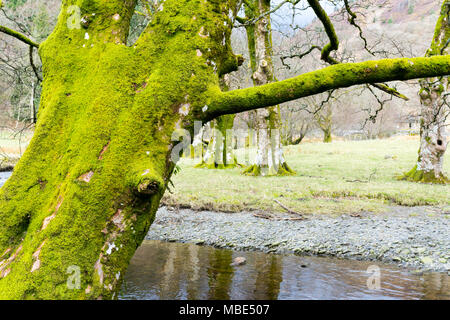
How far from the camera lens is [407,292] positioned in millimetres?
4750

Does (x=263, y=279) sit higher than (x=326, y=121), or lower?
lower

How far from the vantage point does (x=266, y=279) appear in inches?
209

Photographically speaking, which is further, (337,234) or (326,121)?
(326,121)

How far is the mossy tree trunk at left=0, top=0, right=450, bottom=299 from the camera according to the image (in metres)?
2.55

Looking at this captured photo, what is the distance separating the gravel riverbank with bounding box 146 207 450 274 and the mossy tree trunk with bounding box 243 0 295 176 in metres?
6.04

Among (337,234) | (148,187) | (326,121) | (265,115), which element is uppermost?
(326,121)

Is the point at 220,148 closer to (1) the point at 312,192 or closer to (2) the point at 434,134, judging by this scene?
(1) the point at 312,192

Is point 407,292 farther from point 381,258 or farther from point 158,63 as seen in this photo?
point 158,63

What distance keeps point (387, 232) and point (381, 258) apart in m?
1.20

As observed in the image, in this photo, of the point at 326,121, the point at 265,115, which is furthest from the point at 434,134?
the point at 326,121

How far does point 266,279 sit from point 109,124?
12.1 feet

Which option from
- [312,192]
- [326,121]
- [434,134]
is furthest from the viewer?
[326,121]

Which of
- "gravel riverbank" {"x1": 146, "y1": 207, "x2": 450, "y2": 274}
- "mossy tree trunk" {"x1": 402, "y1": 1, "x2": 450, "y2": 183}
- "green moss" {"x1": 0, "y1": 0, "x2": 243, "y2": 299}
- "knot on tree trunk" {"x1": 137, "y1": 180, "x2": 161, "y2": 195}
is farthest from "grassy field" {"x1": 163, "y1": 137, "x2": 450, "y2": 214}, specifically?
"knot on tree trunk" {"x1": 137, "y1": 180, "x2": 161, "y2": 195}
